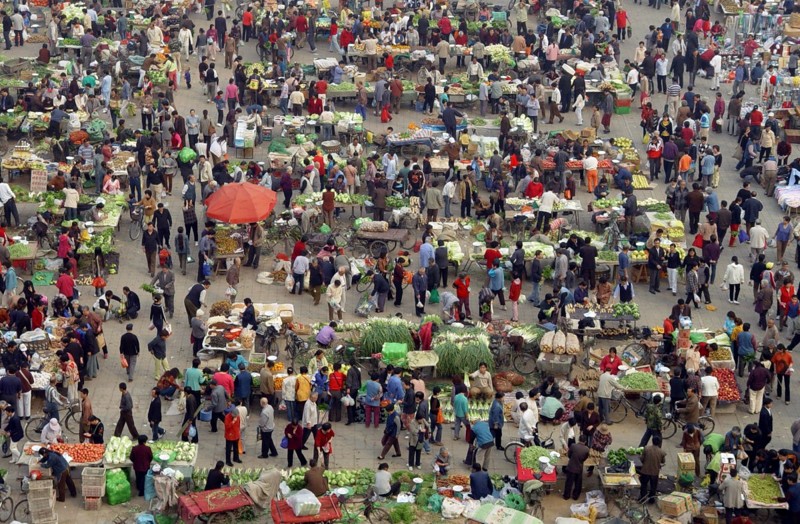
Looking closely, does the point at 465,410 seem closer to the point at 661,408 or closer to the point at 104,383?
the point at 661,408

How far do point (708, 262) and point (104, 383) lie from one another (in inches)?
550

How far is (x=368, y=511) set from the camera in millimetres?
26922

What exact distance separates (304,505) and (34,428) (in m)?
6.32

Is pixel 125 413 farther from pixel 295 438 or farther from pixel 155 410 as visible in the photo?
pixel 295 438

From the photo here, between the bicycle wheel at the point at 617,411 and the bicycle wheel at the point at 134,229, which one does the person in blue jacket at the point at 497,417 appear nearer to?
the bicycle wheel at the point at 617,411

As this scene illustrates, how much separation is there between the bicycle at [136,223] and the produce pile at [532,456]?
44.3 feet

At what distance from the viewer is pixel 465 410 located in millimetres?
29500

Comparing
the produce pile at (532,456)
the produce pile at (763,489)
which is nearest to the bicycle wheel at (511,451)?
the produce pile at (532,456)

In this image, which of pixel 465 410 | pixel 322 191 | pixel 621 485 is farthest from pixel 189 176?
pixel 621 485

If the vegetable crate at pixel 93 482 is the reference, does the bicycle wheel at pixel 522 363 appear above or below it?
above

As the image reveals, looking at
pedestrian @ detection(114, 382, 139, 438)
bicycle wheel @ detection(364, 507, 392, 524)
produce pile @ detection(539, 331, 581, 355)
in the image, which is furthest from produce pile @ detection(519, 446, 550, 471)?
pedestrian @ detection(114, 382, 139, 438)

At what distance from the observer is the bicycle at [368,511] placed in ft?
88.3

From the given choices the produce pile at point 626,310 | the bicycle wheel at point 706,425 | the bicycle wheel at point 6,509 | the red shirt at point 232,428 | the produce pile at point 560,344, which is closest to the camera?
the bicycle wheel at point 6,509

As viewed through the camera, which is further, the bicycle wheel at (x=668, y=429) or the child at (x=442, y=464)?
the bicycle wheel at (x=668, y=429)
